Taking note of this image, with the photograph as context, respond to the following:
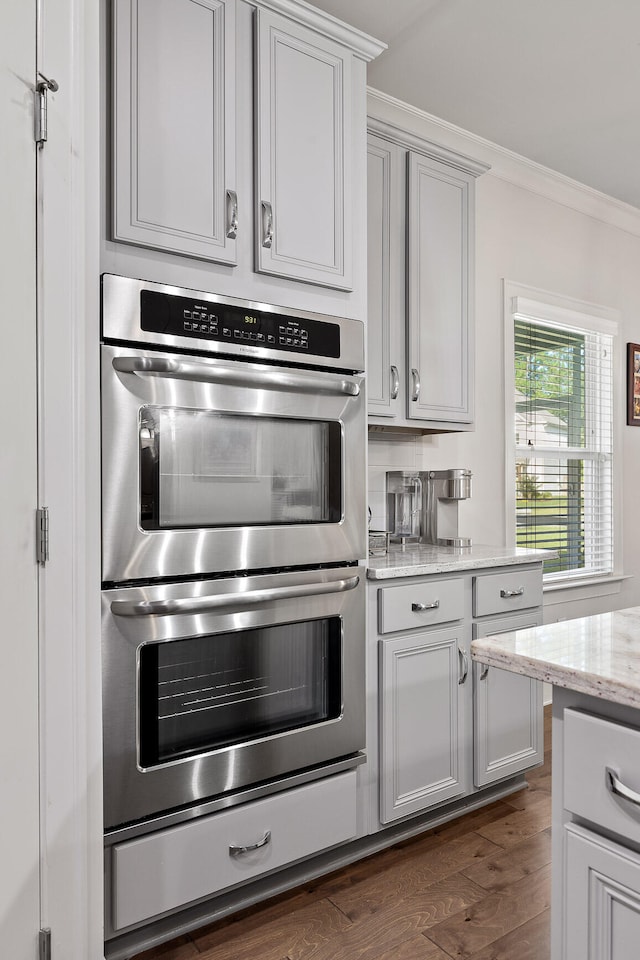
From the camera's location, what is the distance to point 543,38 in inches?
98.2

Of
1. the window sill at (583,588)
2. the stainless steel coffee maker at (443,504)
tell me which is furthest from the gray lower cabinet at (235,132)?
the window sill at (583,588)

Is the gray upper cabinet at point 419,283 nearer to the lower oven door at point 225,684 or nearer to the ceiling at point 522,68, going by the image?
the ceiling at point 522,68

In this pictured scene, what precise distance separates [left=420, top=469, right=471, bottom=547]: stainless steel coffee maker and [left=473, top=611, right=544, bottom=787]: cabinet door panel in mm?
501

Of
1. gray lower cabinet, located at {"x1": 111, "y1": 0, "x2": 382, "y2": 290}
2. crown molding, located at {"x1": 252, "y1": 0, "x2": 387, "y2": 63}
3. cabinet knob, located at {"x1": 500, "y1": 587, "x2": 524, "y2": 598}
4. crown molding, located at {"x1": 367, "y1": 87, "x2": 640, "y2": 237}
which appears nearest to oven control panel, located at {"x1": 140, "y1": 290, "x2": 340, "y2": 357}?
gray lower cabinet, located at {"x1": 111, "y1": 0, "x2": 382, "y2": 290}

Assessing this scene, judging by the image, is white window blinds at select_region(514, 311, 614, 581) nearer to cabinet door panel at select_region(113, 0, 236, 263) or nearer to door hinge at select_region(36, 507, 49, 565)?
cabinet door panel at select_region(113, 0, 236, 263)

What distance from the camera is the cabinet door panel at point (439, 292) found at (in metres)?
2.55

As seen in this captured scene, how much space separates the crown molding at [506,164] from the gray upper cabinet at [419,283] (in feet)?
0.33

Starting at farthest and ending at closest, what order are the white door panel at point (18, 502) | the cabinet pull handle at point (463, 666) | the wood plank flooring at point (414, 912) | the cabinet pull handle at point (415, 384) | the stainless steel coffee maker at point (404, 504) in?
the stainless steel coffee maker at point (404, 504)
the cabinet pull handle at point (415, 384)
the cabinet pull handle at point (463, 666)
the wood plank flooring at point (414, 912)
the white door panel at point (18, 502)

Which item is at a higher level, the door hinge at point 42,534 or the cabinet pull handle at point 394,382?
the cabinet pull handle at point 394,382

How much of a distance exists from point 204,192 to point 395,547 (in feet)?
5.12

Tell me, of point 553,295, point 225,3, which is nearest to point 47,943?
point 225,3

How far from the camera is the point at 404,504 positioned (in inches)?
113

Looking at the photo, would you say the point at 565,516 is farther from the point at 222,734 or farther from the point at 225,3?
the point at 225,3

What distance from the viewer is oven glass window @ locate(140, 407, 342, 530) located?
1.64m
